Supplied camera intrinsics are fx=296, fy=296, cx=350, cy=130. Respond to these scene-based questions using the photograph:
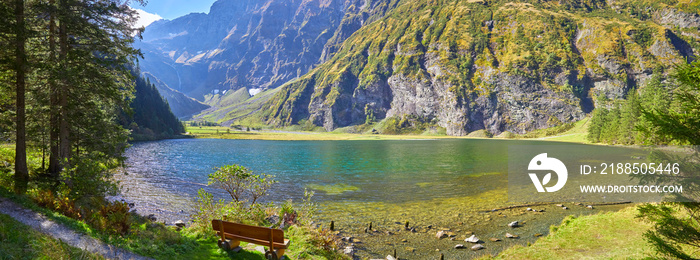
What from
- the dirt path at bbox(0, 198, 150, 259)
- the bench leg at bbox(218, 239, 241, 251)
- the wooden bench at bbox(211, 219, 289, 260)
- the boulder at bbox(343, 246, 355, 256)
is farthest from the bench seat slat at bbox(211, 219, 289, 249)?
the boulder at bbox(343, 246, 355, 256)

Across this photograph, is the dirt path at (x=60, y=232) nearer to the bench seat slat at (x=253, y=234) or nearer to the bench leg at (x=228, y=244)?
the bench leg at (x=228, y=244)

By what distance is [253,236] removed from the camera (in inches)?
492

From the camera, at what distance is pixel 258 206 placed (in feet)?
63.5

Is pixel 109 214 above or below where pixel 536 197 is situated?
above

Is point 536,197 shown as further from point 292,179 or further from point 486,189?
point 292,179

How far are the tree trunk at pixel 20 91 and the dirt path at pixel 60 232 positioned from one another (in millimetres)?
3242

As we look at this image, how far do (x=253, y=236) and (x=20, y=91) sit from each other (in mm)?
19320

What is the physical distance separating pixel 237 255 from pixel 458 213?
21.5 meters

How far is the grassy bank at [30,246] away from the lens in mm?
10028

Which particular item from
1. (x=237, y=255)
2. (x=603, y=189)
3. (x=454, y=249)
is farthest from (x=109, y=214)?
(x=603, y=189)

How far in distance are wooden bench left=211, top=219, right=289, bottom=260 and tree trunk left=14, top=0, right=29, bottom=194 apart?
14.0 metres

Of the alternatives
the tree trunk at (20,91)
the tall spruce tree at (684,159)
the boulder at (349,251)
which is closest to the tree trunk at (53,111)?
the tree trunk at (20,91)

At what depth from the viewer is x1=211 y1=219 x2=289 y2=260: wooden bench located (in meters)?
12.2

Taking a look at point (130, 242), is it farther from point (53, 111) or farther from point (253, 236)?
point (53, 111)
